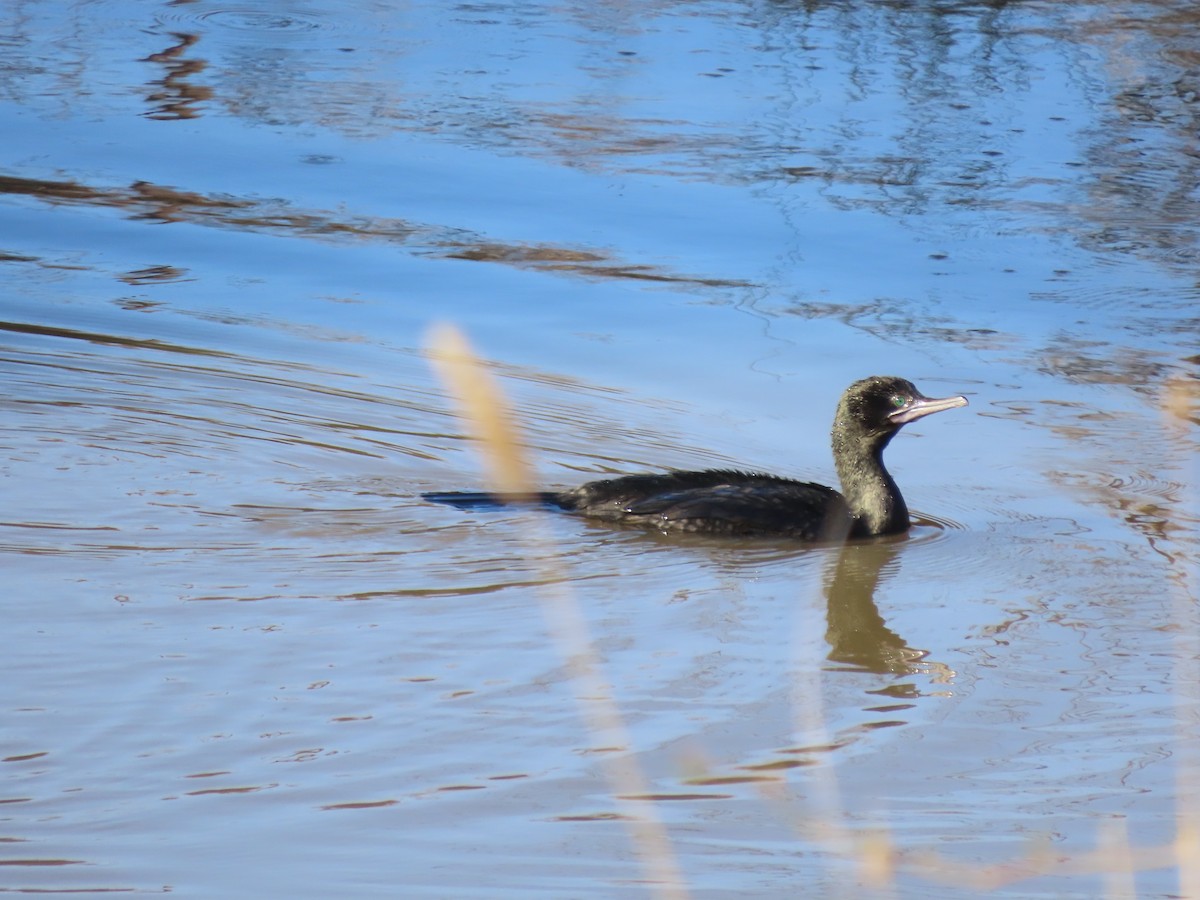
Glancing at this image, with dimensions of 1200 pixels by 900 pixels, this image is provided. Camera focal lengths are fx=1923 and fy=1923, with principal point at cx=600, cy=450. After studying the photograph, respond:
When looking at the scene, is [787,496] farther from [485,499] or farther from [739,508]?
[485,499]

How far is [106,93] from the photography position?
1429cm

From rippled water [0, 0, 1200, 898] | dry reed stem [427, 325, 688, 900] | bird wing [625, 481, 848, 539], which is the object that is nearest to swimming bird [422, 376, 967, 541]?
bird wing [625, 481, 848, 539]

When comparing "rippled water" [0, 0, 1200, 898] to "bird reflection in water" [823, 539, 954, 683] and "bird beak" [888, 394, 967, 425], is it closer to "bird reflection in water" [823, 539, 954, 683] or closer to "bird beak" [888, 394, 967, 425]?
"bird reflection in water" [823, 539, 954, 683]

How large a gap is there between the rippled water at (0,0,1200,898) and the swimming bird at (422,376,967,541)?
0.15 meters

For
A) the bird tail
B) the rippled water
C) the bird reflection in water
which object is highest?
the rippled water

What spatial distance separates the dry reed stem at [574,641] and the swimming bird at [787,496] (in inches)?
13.5

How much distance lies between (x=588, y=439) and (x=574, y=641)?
9.17 ft

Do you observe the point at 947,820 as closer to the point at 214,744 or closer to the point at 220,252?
the point at 214,744

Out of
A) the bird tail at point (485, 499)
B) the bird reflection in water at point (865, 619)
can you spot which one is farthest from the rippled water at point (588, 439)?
the bird tail at point (485, 499)

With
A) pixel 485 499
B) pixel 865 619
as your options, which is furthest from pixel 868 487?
pixel 485 499

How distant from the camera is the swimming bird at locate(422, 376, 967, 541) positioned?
7797 millimetres

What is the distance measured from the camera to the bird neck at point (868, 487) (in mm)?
7988

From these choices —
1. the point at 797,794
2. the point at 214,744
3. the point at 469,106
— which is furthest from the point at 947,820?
the point at 469,106

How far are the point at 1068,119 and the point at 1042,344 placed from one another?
4.91 m
